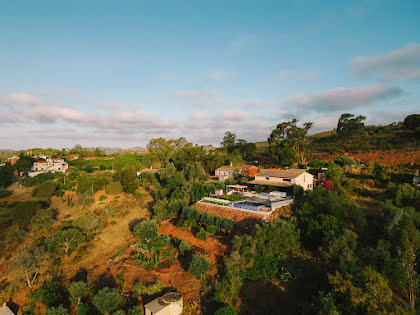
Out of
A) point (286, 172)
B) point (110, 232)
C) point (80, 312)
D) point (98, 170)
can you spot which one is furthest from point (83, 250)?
point (98, 170)

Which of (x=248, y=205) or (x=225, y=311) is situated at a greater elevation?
(x=248, y=205)

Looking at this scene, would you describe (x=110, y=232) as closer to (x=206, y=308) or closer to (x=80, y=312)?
(x=80, y=312)

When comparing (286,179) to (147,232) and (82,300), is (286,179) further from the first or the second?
(82,300)

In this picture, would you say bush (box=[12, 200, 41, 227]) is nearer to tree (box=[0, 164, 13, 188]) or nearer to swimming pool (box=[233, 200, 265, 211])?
tree (box=[0, 164, 13, 188])

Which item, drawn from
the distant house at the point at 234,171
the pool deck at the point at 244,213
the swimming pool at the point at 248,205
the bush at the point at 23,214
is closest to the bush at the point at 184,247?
the pool deck at the point at 244,213

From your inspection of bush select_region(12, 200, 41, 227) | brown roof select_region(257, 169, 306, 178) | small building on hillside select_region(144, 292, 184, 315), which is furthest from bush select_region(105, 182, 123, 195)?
small building on hillside select_region(144, 292, 184, 315)

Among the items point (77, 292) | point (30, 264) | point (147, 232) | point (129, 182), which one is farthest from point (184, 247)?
point (129, 182)

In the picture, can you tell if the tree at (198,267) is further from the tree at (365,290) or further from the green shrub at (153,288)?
the tree at (365,290)
